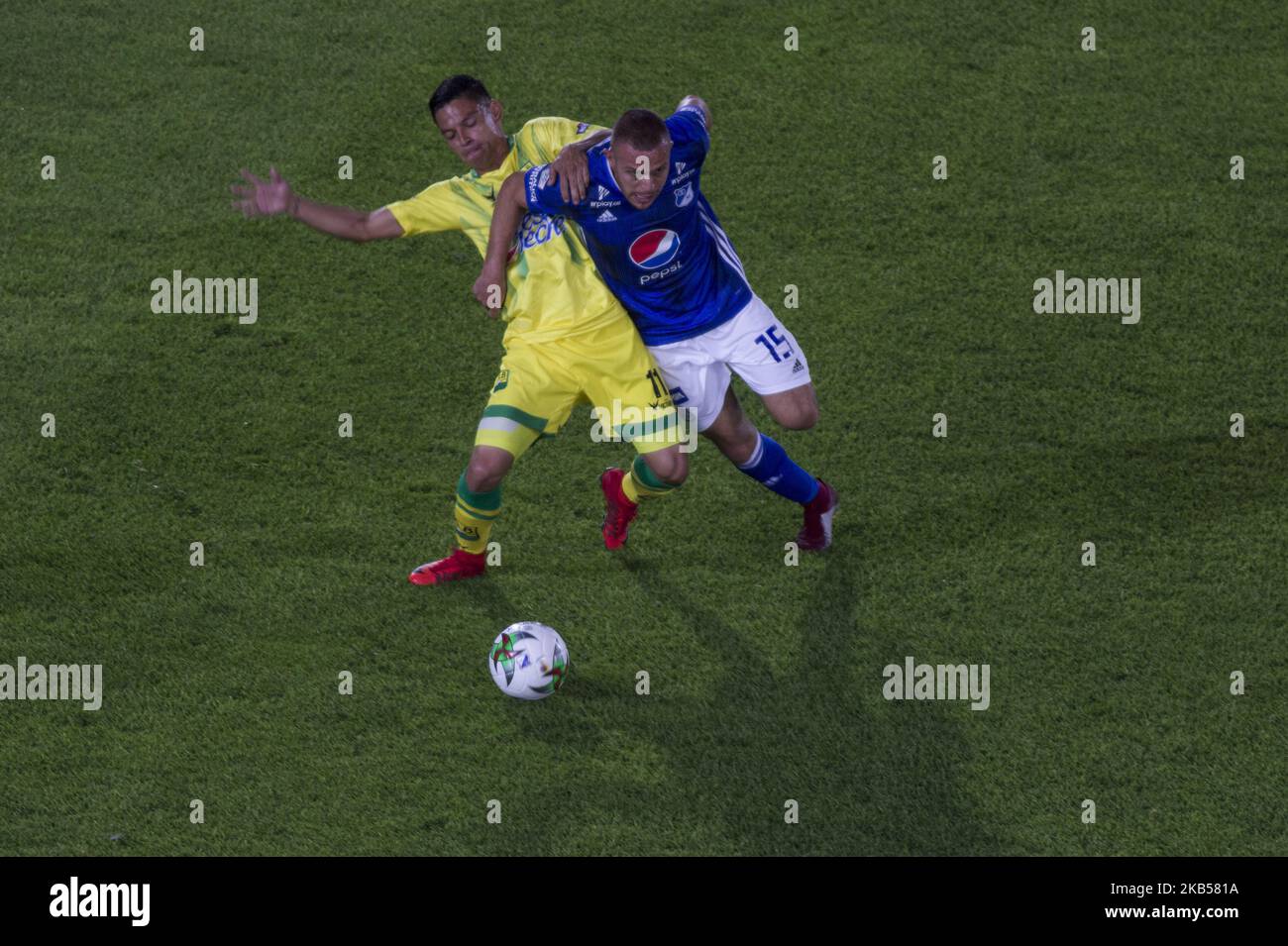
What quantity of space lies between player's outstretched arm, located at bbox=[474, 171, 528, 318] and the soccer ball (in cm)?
126

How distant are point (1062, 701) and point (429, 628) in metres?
2.55

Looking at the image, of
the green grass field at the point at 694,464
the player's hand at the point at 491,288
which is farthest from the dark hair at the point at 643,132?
the green grass field at the point at 694,464

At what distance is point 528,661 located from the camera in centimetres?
641

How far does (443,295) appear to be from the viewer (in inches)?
351

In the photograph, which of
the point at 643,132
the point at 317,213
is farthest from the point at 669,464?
the point at 317,213

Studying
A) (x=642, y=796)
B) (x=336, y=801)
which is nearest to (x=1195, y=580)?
(x=642, y=796)

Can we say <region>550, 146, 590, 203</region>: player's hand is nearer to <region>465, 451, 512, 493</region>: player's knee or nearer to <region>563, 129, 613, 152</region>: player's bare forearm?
<region>563, 129, 613, 152</region>: player's bare forearm

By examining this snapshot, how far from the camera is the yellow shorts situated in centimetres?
675

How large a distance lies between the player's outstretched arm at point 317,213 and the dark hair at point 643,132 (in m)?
1.07

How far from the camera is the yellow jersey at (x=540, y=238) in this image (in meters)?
6.72

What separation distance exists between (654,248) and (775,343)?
0.70 metres

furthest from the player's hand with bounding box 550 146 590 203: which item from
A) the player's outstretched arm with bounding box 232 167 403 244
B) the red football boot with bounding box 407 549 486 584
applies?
the red football boot with bounding box 407 549 486 584

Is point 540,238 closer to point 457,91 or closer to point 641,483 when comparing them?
point 457,91

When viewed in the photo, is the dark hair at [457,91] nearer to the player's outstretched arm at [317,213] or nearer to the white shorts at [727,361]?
the player's outstretched arm at [317,213]
